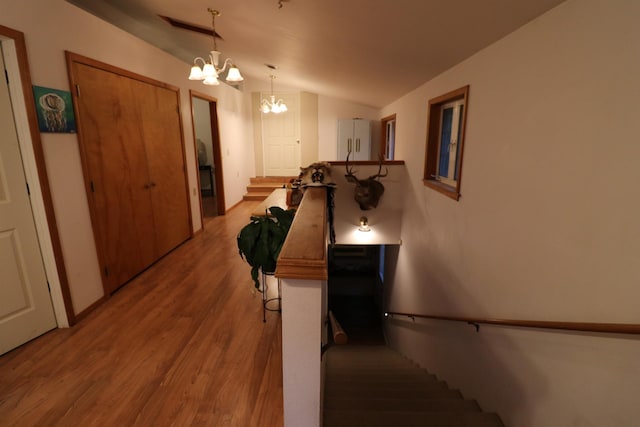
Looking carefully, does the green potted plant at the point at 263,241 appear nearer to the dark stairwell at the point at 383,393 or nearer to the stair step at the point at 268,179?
the dark stairwell at the point at 383,393

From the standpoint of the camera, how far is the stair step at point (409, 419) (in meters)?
1.68

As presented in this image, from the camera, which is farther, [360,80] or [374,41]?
[360,80]

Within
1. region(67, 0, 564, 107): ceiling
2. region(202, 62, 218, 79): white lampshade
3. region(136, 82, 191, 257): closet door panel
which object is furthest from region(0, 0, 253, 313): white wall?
region(202, 62, 218, 79): white lampshade

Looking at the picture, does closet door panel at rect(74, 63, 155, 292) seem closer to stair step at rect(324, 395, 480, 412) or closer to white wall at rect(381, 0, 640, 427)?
stair step at rect(324, 395, 480, 412)

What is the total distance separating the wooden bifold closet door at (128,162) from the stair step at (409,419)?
240 cm

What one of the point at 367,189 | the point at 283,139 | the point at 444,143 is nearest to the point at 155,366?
the point at 367,189

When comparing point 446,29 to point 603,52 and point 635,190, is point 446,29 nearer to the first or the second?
point 603,52

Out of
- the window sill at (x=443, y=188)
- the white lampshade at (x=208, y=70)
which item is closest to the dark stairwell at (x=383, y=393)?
the window sill at (x=443, y=188)

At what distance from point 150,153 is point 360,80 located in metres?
2.81

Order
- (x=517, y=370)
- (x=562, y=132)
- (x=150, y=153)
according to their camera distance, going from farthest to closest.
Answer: (x=150, y=153) → (x=517, y=370) → (x=562, y=132)

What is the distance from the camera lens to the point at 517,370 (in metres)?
1.57

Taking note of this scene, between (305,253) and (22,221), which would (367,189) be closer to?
(305,253)

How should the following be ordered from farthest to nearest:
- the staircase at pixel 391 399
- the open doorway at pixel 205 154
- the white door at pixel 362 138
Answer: the white door at pixel 362 138
the open doorway at pixel 205 154
the staircase at pixel 391 399

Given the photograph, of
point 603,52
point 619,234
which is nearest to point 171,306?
point 619,234
